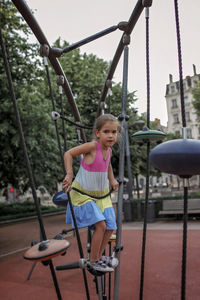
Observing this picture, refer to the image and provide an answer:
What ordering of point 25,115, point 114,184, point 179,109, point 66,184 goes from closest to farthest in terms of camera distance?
point 66,184, point 114,184, point 25,115, point 179,109

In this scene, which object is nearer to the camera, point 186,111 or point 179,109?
point 179,109

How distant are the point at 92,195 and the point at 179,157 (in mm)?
819

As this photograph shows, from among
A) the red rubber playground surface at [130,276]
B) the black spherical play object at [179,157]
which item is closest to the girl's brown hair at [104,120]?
the black spherical play object at [179,157]

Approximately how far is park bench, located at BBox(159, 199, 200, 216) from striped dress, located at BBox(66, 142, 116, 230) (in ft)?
31.5

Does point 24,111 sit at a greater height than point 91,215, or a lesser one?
greater

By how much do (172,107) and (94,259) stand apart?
50.0 metres

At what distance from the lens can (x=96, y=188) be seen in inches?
77.0

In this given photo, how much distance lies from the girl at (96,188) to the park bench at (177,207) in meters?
9.60

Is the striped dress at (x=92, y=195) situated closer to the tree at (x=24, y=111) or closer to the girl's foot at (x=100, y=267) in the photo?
the girl's foot at (x=100, y=267)

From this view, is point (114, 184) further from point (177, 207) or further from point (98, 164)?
point (177, 207)

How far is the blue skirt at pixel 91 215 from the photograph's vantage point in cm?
180

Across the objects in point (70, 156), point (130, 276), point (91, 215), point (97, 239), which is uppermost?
point (70, 156)

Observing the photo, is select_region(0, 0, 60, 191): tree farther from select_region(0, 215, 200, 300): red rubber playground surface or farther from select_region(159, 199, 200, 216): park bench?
select_region(159, 199, 200, 216): park bench

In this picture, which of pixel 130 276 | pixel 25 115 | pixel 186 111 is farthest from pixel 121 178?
pixel 186 111
